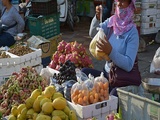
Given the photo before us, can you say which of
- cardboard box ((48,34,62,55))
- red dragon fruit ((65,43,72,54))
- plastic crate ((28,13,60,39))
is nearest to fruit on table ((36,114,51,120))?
red dragon fruit ((65,43,72,54))

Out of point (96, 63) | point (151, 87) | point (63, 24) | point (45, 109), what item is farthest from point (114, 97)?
point (63, 24)

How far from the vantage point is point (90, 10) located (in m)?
10.5

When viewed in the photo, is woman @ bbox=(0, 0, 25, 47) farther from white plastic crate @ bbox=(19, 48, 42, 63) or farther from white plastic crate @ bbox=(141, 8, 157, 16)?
white plastic crate @ bbox=(141, 8, 157, 16)

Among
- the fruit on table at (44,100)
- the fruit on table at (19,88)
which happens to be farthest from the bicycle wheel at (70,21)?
the fruit on table at (44,100)

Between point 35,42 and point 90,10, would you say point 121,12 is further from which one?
point 90,10

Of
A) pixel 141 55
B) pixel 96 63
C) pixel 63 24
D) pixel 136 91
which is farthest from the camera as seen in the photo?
pixel 63 24

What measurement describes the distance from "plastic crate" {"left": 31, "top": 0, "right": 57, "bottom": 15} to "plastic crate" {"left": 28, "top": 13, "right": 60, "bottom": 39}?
10 cm

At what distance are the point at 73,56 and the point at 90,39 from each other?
14.1 feet

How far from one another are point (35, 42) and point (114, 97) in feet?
9.98

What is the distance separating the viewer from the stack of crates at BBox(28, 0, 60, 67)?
699 centimetres

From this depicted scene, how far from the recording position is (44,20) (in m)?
7.06

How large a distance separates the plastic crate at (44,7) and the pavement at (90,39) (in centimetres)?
135

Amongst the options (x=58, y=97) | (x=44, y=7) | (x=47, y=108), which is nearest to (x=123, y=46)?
(x=58, y=97)

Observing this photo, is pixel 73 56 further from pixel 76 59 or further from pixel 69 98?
pixel 69 98
